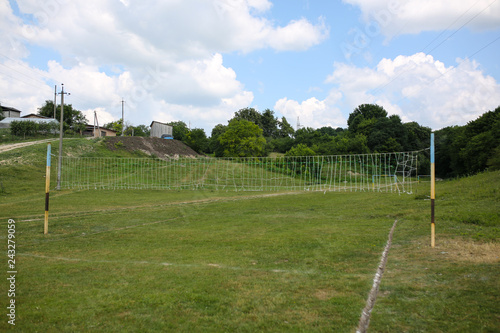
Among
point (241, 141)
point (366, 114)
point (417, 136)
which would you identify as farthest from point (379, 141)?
point (241, 141)

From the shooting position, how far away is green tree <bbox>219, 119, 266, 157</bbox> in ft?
189

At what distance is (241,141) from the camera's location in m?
57.5

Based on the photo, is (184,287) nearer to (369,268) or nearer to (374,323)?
(374,323)

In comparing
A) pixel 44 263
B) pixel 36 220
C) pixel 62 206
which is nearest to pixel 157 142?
pixel 62 206

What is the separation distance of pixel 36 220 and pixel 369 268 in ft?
45.3

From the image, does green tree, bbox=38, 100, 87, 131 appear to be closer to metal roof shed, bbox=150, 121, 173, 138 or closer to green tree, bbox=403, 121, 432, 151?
metal roof shed, bbox=150, 121, 173, 138

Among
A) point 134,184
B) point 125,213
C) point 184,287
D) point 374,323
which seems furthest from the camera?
point 134,184

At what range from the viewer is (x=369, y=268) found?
723 cm

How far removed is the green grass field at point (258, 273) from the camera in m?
4.80

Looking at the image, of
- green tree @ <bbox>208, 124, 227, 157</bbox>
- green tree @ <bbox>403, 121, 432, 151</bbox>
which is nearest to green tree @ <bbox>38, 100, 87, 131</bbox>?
green tree @ <bbox>208, 124, 227, 157</bbox>

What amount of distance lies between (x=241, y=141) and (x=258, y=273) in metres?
50.8

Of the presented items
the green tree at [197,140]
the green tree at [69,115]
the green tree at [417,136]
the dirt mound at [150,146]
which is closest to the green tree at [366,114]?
the green tree at [417,136]

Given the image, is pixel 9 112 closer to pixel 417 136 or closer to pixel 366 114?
pixel 366 114

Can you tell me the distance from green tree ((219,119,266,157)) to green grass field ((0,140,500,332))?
4296 centimetres
